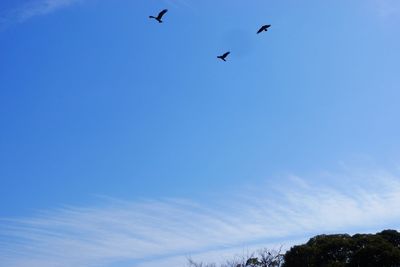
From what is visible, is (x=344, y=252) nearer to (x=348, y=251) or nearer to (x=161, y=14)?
(x=348, y=251)

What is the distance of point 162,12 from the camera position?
20.6 m

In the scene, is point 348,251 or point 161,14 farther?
point 348,251

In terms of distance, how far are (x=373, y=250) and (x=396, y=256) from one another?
7.10 feet

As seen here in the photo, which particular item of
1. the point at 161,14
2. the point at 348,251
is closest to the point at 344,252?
the point at 348,251

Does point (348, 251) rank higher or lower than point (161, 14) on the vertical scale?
lower

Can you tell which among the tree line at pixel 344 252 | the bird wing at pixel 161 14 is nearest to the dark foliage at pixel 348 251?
the tree line at pixel 344 252

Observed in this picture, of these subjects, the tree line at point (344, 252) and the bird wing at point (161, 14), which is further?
the tree line at point (344, 252)

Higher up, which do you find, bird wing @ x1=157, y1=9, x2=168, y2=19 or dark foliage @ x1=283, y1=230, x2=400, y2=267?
bird wing @ x1=157, y1=9, x2=168, y2=19

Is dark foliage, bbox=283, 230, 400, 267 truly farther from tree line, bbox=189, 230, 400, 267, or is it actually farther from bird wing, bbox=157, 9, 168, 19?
bird wing, bbox=157, 9, 168, 19

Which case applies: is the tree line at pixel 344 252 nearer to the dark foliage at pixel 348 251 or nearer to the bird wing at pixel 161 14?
the dark foliage at pixel 348 251

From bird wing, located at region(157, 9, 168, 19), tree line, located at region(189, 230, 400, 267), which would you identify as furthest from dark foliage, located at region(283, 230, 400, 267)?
bird wing, located at region(157, 9, 168, 19)

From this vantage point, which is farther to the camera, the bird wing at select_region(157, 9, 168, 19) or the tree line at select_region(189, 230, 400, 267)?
the tree line at select_region(189, 230, 400, 267)

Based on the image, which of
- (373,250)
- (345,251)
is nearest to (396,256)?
(373,250)

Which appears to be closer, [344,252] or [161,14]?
[161,14]
